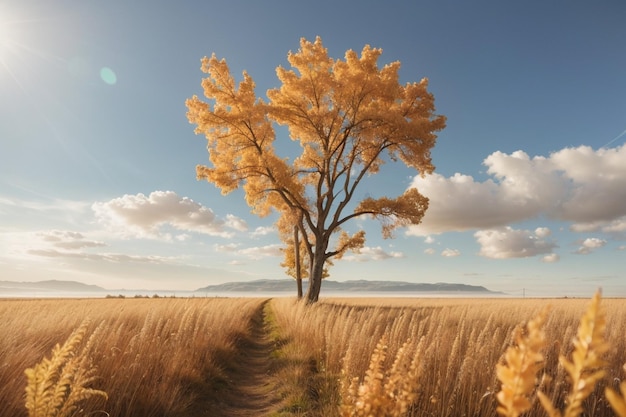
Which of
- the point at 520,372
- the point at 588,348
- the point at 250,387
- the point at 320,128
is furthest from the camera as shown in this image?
the point at 320,128

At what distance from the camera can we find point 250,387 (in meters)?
7.54

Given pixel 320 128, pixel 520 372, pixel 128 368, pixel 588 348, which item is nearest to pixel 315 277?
pixel 320 128

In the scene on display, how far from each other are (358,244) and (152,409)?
16.0 m

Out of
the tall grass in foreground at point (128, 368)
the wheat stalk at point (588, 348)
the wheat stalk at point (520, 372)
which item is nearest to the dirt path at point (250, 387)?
the tall grass in foreground at point (128, 368)

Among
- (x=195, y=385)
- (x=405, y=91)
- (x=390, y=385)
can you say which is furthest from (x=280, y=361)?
(x=405, y=91)

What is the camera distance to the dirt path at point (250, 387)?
6.17 m

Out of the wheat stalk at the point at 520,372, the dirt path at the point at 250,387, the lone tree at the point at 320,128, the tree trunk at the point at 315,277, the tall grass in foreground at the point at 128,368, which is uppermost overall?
the lone tree at the point at 320,128

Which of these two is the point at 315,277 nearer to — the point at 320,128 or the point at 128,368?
the point at 320,128

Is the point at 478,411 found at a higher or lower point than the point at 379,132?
lower

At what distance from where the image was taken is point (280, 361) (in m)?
8.62

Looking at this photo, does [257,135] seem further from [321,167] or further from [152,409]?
[152,409]

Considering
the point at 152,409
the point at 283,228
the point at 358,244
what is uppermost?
the point at 283,228

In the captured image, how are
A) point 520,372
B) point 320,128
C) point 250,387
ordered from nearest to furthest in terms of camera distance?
point 520,372 < point 250,387 < point 320,128

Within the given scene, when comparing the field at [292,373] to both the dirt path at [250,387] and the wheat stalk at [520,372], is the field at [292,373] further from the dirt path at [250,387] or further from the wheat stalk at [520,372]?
the wheat stalk at [520,372]
